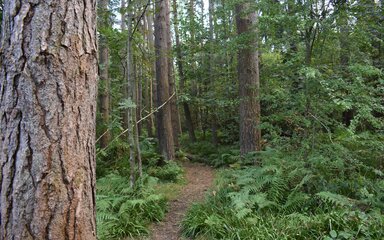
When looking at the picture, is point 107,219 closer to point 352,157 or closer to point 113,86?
point 352,157

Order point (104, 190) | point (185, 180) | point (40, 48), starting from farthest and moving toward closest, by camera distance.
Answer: point (185, 180)
point (104, 190)
point (40, 48)

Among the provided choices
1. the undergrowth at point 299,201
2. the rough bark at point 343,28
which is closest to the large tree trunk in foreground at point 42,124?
the undergrowth at point 299,201

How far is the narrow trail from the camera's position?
5.11 m

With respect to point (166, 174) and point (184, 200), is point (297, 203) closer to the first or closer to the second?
point (184, 200)

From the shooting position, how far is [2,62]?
1642 mm

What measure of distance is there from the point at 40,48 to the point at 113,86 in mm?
12954

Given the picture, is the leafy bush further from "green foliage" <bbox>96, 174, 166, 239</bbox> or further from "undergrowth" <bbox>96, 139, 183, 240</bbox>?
"green foliage" <bbox>96, 174, 166, 239</bbox>

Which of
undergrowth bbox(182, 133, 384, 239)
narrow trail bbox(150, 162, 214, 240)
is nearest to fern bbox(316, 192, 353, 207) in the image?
undergrowth bbox(182, 133, 384, 239)

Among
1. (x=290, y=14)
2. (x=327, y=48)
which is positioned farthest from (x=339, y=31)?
(x=290, y=14)

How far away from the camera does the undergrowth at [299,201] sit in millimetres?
4051

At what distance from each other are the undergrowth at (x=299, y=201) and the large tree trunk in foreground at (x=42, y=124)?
125 inches

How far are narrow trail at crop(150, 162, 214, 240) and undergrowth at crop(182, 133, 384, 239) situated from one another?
301 millimetres

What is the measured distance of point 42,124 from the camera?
1568 mm

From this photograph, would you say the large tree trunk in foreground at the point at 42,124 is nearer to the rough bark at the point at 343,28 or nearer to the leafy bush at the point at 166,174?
the rough bark at the point at 343,28
